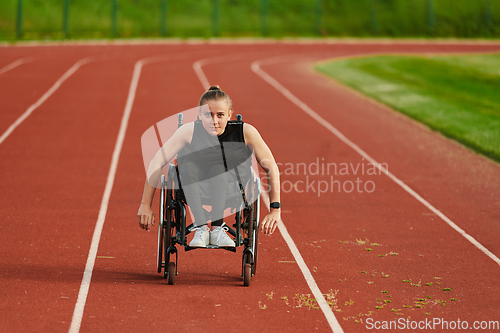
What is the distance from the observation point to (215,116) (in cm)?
482

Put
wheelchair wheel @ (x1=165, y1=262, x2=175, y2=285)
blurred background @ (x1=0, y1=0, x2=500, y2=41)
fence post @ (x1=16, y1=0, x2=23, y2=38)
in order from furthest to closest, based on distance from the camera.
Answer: blurred background @ (x1=0, y1=0, x2=500, y2=41) < fence post @ (x1=16, y1=0, x2=23, y2=38) < wheelchair wheel @ (x1=165, y1=262, x2=175, y2=285)

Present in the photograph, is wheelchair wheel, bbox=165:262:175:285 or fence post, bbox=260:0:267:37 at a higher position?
fence post, bbox=260:0:267:37

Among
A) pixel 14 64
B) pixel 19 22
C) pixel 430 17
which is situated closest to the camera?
pixel 14 64

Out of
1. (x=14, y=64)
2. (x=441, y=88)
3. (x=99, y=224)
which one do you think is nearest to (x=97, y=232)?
(x=99, y=224)

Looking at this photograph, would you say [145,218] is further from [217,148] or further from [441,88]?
[441,88]

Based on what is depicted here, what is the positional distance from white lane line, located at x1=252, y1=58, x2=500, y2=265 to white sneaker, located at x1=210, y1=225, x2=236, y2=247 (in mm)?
2884

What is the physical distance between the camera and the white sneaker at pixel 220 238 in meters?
4.80

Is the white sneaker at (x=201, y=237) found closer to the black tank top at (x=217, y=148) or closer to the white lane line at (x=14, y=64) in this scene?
the black tank top at (x=217, y=148)

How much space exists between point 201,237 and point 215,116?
0.92m

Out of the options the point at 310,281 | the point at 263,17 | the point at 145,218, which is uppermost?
the point at 263,17

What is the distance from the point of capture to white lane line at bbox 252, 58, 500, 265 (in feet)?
22.6

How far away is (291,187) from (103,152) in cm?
357

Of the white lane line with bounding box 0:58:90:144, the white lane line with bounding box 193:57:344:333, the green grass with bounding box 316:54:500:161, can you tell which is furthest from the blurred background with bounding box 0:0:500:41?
the white lane line with bounding box 193:57:344:333

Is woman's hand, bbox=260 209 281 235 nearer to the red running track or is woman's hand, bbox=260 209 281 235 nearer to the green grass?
the red running track
